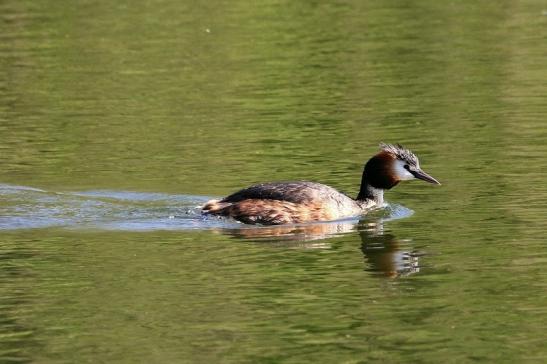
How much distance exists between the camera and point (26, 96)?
25562 millimetres

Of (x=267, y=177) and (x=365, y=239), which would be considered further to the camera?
(x=267, y=177)

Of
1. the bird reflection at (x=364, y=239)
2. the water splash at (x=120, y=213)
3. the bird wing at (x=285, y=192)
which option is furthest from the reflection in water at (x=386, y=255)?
the bird wing at (x=285, y=192)

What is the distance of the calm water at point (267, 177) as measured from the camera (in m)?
12.2

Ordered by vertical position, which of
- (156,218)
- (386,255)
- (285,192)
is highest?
(285,192)

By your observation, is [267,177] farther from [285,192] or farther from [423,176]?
[423,176]

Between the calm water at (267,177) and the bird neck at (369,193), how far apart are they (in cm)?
29

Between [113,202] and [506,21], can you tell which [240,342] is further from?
[506,21]

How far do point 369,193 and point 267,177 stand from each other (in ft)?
5.60

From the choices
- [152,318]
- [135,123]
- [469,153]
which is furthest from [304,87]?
[152,318]

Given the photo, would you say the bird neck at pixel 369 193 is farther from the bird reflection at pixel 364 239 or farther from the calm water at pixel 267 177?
the bird reflection at pixel 364 239

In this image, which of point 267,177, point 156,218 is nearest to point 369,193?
point 267,177

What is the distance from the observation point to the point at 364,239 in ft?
51.9

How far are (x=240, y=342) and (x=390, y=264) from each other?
2.98m

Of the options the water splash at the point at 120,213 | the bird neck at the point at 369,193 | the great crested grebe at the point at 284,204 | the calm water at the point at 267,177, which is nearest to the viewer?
the calm water at the point at 267,177
